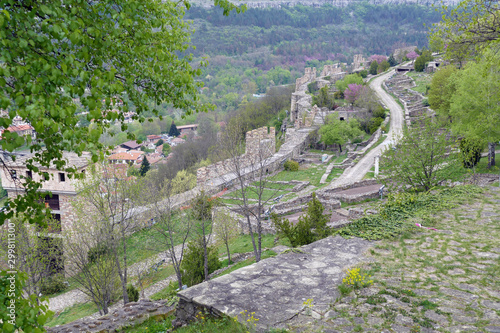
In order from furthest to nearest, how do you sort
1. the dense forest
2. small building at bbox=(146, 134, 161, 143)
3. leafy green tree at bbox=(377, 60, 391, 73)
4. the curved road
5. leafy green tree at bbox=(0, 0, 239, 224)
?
the dense forest → small building at bbox=(146, 134, 161, 143) → leafy green tree at bbox=(377, 60, 391, 73) → the curved road → leafy green tree at bbox=(0, 0, 239, 224)

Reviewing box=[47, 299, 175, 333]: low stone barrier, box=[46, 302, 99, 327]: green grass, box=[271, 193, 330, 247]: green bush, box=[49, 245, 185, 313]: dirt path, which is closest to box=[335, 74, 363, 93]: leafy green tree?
box=[49, 245, 185, 313]: dirt path

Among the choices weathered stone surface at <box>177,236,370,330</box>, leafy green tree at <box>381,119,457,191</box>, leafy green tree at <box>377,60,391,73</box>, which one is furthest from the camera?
leafy green tree at <box>377,60,391,73</box>

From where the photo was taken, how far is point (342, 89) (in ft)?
168

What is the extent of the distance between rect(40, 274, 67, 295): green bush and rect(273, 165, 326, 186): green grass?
1430cm

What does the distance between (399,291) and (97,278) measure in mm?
10810

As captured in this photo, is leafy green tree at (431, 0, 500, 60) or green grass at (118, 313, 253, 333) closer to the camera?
green grass at (118, 313, 253, 333)

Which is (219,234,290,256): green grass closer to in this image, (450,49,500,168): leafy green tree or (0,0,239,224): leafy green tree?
(0,0,239,224): leafy green tree

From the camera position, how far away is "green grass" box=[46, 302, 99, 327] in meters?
13.9

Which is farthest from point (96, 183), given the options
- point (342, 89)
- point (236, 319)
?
point (342, 89)

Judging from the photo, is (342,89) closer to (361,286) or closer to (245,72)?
(361,286)

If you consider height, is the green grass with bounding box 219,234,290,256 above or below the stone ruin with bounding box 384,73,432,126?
below

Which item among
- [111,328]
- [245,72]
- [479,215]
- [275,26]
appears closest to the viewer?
[111,328]

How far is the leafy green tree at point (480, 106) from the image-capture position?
17359mm

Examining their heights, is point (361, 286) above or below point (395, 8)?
below
